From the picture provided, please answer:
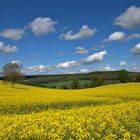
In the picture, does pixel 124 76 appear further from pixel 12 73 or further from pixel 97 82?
pixel 12 73

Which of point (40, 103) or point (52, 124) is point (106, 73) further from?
point (52, 124)

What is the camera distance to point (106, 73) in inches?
7219

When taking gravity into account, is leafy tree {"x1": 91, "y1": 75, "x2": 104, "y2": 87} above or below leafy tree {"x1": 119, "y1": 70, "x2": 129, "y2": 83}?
below

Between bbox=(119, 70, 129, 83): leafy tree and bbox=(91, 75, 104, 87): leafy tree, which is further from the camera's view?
bbox=(119, 70, 129, 83): leafy tree

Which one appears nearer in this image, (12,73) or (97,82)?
(12,73)

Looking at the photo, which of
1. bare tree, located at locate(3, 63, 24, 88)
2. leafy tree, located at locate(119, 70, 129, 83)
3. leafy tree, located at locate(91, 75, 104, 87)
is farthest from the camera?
leafy tree, located at locate(119, 70, 129, 83)

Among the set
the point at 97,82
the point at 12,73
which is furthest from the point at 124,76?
the point at 12,73

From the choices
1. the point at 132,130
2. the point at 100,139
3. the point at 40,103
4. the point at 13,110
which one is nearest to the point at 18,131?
the point at 100,139

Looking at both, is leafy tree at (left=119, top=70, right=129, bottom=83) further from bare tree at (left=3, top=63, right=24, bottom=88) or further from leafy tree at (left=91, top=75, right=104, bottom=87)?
bare tree at (left=3, top=63, right=24, bottom=88)

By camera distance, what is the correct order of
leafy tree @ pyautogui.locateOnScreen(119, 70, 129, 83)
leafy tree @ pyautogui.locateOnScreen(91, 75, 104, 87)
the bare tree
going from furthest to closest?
leafy tree @ pyautogui.locateOnScreen(119, 70, 129, 83), leafy tree @ pyautogui.locateOnScreen(91, 75, 104, 87), the bare tree

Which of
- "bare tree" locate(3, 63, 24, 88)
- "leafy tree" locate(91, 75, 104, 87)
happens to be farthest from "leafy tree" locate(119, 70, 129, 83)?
"bare tree" locate(3, 63, 24, 88)

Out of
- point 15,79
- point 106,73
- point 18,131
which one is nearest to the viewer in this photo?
point 18,131

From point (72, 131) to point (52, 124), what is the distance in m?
1.43

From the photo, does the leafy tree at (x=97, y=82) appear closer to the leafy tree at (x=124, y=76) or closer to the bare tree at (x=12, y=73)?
the leafy tree at (x=124, y=76)
